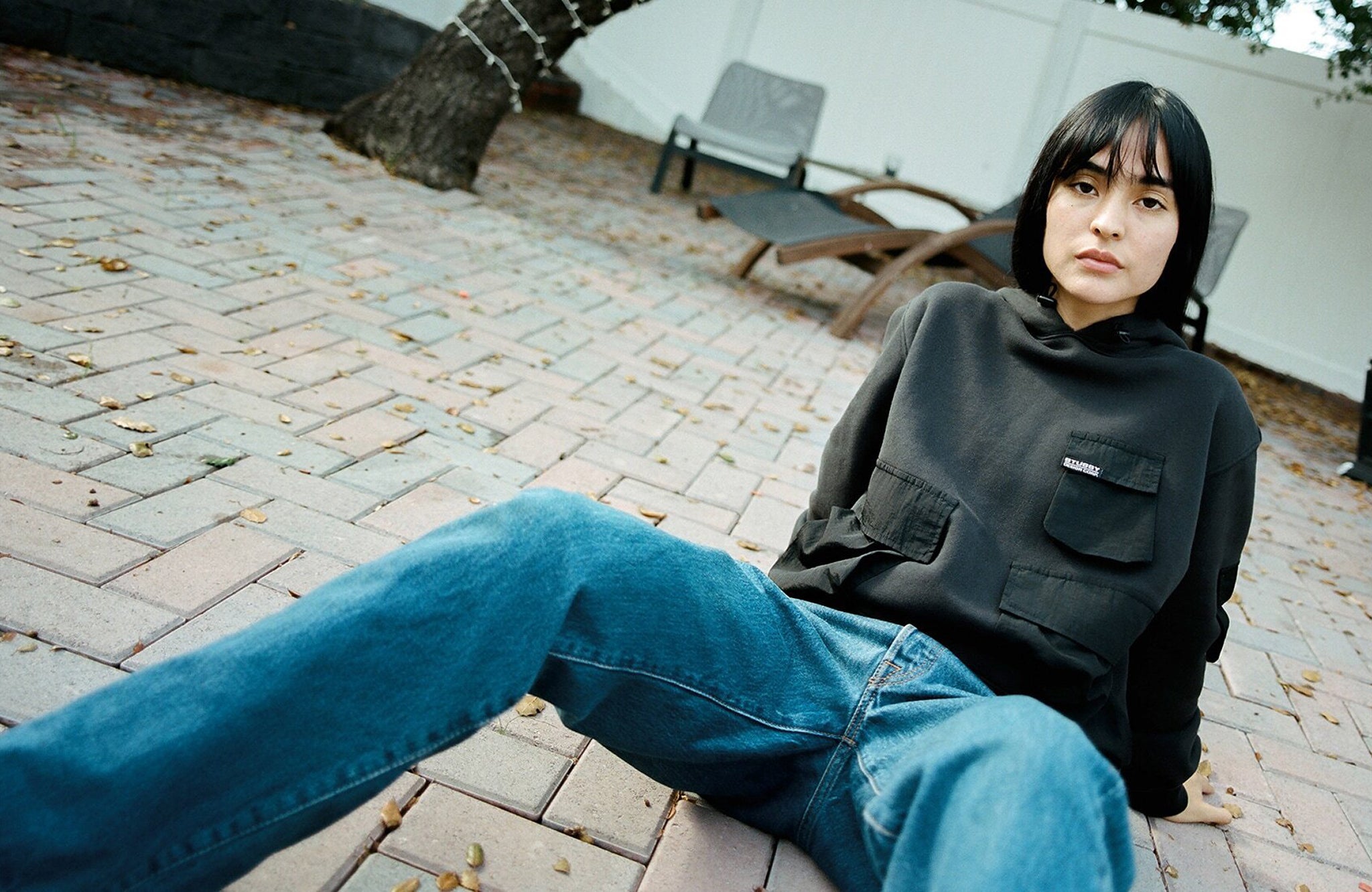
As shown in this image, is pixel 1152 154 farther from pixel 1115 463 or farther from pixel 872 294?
pixel 872 294

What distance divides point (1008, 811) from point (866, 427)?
82cm

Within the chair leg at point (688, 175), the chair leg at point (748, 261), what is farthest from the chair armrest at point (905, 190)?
the chair leg at point (688, 175)

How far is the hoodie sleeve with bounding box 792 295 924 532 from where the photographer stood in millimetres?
1824

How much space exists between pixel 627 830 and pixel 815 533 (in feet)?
1.76

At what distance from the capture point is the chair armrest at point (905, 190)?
674cm

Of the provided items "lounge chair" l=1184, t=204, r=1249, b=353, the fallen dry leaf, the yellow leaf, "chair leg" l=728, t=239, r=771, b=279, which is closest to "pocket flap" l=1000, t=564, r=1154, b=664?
the fallen dry leaf

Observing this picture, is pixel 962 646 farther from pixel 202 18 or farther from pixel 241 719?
pixel 202 18

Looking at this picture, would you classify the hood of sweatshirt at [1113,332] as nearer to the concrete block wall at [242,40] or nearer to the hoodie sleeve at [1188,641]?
the hoodie sleeve at [1188,641]

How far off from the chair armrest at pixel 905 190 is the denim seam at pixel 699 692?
5563 millimetres

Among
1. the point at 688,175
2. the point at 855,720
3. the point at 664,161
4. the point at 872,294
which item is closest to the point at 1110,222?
the point at 855,720

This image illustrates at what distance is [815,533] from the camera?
1843mm

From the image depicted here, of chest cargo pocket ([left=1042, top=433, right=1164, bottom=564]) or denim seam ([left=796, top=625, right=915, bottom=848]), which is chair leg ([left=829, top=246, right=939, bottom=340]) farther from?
denim seam ([left=796, top=625, right=915, bottom=848])

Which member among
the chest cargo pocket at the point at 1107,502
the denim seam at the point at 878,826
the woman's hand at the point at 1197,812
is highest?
the chest cargo pocket at the point at 1107,502

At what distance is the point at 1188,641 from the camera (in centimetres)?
177
